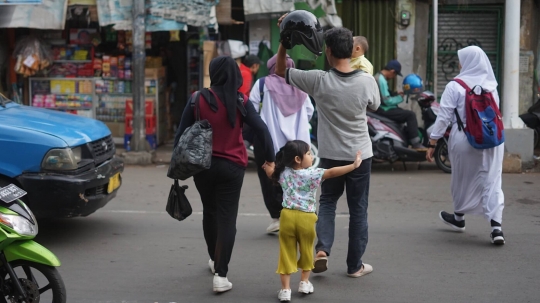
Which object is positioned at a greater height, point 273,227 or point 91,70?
point 91,70

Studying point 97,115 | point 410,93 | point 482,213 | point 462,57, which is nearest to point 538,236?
point 482,213

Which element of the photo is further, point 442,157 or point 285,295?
point 442,157

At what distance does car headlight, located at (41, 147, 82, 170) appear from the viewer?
21.8 ft

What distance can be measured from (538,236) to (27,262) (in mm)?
4590

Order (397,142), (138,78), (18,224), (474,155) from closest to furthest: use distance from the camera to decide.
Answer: (18,224), (474,155), (397,142), (138,78)

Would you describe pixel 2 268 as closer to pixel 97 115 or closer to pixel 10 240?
pixel 10 240

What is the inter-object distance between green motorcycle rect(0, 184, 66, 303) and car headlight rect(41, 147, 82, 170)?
1772 millimetres

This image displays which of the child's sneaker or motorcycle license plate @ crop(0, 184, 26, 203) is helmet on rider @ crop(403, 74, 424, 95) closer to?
the child's sneaker

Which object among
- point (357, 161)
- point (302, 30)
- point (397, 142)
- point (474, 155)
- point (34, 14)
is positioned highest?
point (34, 14)

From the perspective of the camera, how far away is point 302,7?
12.2m

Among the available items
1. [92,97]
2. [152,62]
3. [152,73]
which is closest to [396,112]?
[152,73]

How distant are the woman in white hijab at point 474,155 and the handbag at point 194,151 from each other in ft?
7.63

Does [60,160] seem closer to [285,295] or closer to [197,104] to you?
[197,104]

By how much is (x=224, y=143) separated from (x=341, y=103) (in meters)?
0.88
